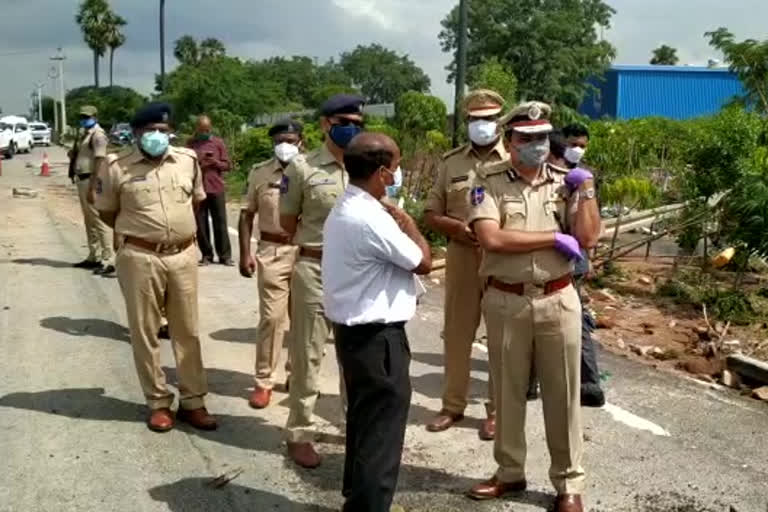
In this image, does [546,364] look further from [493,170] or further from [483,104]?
[483,104]

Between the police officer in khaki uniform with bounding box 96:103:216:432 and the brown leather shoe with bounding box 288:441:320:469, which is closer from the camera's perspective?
the brown leather shoe with bounding box 288:441:320:469

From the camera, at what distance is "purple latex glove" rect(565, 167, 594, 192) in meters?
3.96

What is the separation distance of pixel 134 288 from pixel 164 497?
4.32ft

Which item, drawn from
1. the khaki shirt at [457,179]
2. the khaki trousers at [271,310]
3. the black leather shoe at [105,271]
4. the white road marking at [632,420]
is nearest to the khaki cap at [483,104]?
the khaki shirt at [457,179]

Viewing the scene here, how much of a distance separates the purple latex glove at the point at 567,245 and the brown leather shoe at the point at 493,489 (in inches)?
47.2

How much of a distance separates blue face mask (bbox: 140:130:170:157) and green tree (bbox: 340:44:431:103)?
85.3 meters

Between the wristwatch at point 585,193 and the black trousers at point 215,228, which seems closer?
the wristwatch at point 585,193

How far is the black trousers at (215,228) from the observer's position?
10.9 metres

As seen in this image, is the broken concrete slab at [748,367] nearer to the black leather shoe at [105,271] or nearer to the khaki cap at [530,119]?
the khaki cap at [530,119]

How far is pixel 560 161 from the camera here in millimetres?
5129

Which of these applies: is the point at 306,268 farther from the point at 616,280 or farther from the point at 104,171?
the point at 616,280

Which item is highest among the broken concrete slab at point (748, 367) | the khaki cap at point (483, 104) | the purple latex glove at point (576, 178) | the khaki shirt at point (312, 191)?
the khaki cap at point (483, 104)

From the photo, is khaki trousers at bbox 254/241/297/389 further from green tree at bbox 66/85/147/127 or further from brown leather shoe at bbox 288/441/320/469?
green tree at bbox 66/85/147/127

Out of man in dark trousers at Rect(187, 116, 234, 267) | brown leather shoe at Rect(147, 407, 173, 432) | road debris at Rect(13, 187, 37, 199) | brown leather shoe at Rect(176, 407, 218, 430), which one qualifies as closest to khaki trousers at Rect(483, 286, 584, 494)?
brown leather shoe at Rect(176, 407, 218, 430)
